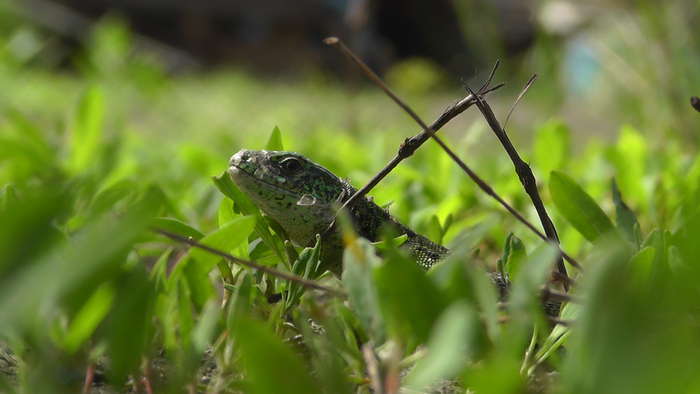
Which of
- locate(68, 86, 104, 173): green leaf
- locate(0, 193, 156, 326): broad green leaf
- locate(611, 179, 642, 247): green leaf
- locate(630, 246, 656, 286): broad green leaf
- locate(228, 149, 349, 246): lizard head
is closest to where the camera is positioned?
locate(0, 193, 156, 326): broad green leaf

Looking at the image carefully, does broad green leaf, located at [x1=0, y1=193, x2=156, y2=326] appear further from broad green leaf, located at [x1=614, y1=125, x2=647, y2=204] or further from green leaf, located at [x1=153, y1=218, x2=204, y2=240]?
broad green leaf, located at [x1=614, y1=125, x2=647, y2=204]

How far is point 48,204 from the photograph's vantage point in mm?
522

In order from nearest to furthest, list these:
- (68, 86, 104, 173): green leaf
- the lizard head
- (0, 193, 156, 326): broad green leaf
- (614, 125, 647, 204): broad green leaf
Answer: (0, 193, 156, 326): broad green leaf < the lizard head < (614, 125, 647, 204): broad green leaf < (68, 86, 104, 173): green leaf

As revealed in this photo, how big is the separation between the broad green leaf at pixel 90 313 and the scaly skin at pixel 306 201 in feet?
1.96

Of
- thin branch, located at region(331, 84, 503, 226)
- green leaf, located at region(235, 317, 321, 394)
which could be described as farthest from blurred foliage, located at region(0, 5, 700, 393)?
thin branch, located at region(331, 84, 503, 226)

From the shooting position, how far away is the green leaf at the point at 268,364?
53 cm

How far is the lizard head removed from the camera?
56.2 inches

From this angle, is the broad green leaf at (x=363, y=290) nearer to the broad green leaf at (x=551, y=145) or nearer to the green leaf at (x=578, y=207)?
the green leaf at (x=578, y=207)

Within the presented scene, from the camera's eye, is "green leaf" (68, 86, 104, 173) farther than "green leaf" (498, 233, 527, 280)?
Yes

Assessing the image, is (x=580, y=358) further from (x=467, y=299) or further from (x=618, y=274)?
(x=467, y=299)

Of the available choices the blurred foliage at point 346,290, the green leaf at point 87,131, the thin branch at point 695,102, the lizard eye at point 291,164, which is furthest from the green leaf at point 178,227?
the green leaf at point 87,131

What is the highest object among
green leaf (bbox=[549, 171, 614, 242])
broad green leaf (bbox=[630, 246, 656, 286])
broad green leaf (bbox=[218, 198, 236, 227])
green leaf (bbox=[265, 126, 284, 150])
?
green leaf (bbox=[265, 126, 284, 150])

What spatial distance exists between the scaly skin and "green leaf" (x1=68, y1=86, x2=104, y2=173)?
67cm

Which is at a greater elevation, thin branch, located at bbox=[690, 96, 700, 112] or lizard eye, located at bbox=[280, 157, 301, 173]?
lizard eye, located at bbox=[280, 157, 301, 173]
